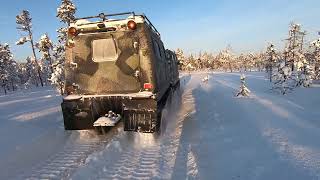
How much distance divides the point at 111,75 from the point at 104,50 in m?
0.74

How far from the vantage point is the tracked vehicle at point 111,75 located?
8336 millimetres

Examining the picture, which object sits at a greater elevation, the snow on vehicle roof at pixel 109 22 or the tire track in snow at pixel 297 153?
the snow on vehicle roof at pixel 109 22

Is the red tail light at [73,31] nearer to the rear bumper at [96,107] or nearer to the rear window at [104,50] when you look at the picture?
the rear window at [104,50]

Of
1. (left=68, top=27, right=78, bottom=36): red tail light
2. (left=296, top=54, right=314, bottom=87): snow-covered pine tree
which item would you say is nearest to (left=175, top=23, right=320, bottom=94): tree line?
(left=296, top=54, right=314, bottom=87): snow-covered pine tree

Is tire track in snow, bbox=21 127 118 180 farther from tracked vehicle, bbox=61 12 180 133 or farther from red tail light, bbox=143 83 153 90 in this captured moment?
red tail light, bbox=143 83 153 90

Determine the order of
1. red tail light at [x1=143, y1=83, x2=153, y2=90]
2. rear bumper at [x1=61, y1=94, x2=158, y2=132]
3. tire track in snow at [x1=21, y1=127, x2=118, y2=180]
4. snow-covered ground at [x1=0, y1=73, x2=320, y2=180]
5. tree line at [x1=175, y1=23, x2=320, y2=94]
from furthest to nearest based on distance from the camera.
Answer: tree line at [x1=175, y1=23, x2=320, y2=94], red tail light at [x1=143, y1=83, x2=153, y2=90], rear bumper at [x1=61, y1=94, x2=158, y2=132], tire track in snow at [x1=21, y1=127, x2=118, y2=180], snow-covered ground at [x1=0, y1=73, x2=320, y2=180]

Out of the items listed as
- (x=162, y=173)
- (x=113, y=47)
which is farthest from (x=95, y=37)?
(x=162, y=173)

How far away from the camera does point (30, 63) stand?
9375 centimetres

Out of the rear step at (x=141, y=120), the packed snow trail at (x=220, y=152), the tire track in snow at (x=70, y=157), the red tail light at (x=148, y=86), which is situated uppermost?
the red tail light at (x=148, y=86)

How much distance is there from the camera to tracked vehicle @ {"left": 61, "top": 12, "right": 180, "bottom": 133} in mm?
8336

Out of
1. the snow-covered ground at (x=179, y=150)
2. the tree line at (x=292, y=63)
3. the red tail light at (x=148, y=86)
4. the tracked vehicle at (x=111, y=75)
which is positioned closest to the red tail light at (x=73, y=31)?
the tracked vehicle at (x=111, y=75)

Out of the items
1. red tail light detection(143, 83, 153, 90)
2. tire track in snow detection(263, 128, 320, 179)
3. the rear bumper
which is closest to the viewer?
tire track in snow detection(263, 128, 320, 179)

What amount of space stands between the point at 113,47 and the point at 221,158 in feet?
14.0

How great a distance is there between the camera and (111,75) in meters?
8.87
